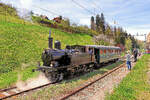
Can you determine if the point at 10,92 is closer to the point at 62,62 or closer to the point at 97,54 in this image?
the point at 62,62

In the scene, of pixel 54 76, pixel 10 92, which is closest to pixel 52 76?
pixel 54 76

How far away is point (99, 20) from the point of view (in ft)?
261

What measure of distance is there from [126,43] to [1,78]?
248 feet

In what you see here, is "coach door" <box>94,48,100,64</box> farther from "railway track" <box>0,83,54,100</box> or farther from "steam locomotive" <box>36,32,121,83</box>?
"railway track" <box>0,83,54,100</box>

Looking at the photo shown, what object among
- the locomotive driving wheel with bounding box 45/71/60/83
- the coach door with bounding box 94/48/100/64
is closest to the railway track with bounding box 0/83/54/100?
the locomotive driving wheel with bounding box 45/71/60/83

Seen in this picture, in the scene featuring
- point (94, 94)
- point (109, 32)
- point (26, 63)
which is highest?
point (109, 32)

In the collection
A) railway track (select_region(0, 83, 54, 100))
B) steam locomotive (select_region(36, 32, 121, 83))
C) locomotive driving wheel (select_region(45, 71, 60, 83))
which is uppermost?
steam locomotive (select_region(36, 32, 121, 83))

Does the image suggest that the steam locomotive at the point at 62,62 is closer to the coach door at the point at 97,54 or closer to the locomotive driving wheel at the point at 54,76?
the locomotive driving wheel at the point at 54,76

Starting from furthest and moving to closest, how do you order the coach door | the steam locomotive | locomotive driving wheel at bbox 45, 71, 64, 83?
the coach door, locomotive driving wheel at bbox 45, 71, 64, 83, the steam locomotive

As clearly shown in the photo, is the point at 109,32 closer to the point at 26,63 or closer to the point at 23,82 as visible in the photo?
the point at 26,63

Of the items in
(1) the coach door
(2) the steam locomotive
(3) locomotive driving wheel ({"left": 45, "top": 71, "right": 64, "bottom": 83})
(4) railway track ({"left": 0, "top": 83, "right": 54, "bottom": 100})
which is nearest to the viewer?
(4) railway track ({"left": 0, "top": 83, "right": 54, "bottom": 100})

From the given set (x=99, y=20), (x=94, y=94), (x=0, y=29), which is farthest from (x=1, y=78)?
(x=99, y=20)

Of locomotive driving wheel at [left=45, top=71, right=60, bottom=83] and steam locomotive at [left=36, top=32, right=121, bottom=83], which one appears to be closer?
steam locomotive at [left=36, top=32, right=121, bottom=83]

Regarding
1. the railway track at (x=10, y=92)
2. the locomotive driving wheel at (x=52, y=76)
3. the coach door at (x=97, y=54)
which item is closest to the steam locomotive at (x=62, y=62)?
the locomotive driving wheel at (x=52, y=76)
